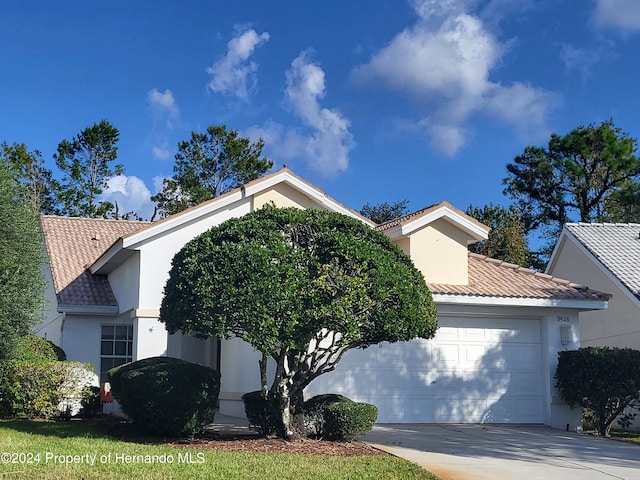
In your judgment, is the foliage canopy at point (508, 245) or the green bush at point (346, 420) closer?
the green bush at point (346, 420)

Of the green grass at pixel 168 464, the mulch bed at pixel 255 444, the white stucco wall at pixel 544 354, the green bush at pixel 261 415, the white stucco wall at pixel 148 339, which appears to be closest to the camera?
the green grass at pixel 168 464

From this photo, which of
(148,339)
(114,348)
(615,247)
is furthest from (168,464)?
(615,247)

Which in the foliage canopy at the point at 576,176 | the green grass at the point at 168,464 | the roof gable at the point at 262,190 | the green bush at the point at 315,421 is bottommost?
the green grass at the point at 168,464

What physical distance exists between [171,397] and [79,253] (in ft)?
41.1

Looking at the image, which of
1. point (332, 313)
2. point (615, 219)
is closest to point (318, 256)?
point (332, 313)

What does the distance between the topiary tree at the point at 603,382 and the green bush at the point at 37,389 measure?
36.3ft

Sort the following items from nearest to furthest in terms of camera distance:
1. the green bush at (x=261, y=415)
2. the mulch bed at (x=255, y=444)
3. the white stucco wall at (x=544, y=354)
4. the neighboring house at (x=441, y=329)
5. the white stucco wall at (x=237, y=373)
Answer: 1. the mulch bed at (x=255, y=444)
2. the green bush at (x=261, y=415)
3. the neighboring house at (x=441, y=329)
4. the white stucco wall at (x=544, y=354)
5. the white stucco wall at (x=237, y=373)

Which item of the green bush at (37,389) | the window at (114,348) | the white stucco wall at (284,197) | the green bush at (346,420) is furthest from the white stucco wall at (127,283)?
the green bush at (346,420)

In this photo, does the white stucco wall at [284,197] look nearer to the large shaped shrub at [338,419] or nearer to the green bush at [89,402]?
the green bush at [89,402]

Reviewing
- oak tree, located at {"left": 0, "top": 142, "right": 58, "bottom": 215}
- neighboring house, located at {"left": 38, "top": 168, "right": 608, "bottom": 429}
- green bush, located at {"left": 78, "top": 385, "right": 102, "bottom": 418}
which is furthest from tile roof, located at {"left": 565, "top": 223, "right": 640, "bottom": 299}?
oak tree, located at {"left": 0, "top": 142, "right": 58, "bottom": 215}

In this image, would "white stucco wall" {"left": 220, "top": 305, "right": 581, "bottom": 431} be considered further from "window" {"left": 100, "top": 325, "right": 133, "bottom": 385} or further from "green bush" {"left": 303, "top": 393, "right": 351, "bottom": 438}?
"window" {"left": 100, "top": 325, "right": 133, "bottom": 385}

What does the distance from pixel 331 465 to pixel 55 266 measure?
14473 millimetres

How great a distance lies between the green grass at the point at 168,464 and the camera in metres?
9.65

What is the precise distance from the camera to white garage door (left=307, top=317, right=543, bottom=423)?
1666cm
